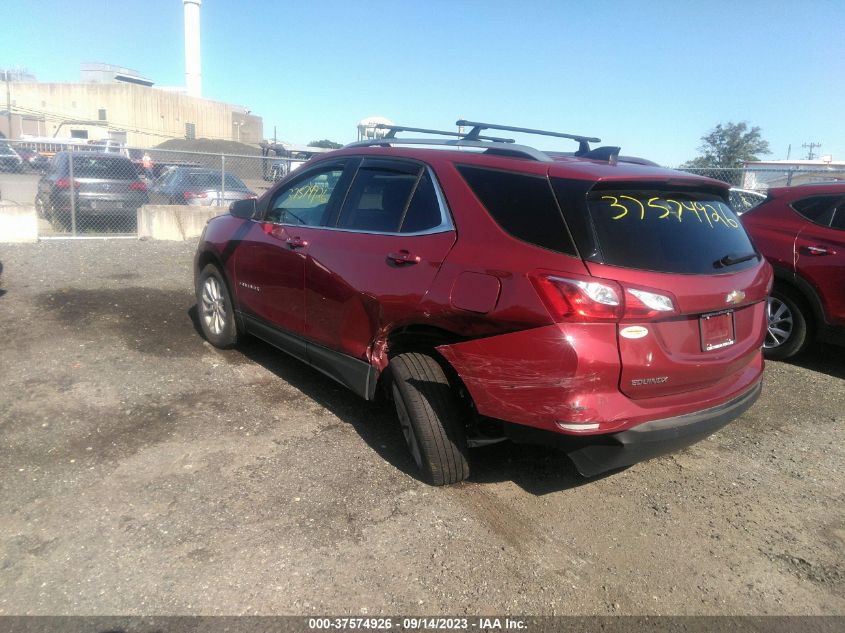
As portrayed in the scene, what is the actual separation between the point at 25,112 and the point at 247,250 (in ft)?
259

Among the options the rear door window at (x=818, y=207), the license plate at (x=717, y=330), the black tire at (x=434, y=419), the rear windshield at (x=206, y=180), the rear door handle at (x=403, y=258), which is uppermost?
the rear windshield at (x=206, y=180)

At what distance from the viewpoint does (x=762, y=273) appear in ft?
11.5

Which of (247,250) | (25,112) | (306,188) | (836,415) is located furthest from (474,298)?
(25,112)

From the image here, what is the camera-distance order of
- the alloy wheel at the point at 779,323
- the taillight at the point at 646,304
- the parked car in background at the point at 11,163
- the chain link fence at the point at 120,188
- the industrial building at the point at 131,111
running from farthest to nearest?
the industrial building at the point at 131,111 → the parked car in background at the point at 11,163 → the chain link fence at the point at 120,188 → the alloy wheel at the point at 779,323 → the taillight at the point at 646,304

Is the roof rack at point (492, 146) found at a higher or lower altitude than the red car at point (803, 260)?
higher

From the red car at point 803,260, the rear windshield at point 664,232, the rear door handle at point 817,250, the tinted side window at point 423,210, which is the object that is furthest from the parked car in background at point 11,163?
the rear windshield at point 664,232

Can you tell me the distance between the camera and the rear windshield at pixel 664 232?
2900 millimetres

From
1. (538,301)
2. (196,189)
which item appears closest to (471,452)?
(538,301)

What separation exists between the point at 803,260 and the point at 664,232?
→ 349 centimetres

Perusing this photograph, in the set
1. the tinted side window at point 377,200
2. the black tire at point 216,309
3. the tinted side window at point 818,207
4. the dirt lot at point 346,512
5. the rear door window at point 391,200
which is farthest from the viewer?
the tinted side window at point 818,207

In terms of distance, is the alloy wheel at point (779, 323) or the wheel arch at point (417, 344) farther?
the alloy wheel at point (779, 323)

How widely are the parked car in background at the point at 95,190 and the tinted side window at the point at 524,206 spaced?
35.9 feet

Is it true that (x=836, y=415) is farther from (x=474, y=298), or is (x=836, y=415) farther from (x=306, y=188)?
(x=306, y=188)

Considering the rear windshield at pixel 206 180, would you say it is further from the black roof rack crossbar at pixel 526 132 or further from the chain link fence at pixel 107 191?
the black roof rack crossbar at pixel 526 132
